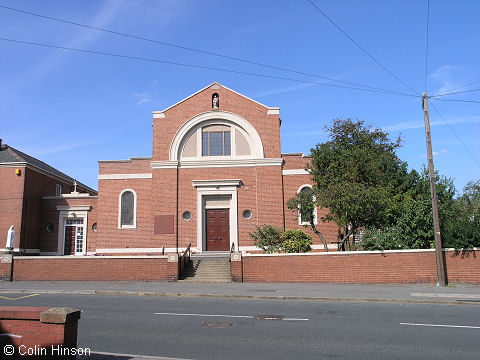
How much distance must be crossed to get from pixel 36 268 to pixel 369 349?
17.6 metres

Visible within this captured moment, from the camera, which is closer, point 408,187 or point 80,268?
point 80,268

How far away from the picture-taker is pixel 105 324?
9.79 meters

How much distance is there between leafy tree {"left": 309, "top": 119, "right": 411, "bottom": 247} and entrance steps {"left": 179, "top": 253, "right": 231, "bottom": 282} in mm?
5849

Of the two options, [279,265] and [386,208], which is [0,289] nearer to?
[279,265]

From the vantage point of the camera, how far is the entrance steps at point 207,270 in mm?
19656

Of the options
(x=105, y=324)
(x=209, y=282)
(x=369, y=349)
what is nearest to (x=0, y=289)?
(x=209, y=282)

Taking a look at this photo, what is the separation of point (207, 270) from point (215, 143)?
29.7ft

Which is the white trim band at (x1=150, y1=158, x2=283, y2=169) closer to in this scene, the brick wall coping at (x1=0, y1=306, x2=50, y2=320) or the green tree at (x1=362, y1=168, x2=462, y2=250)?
the green tree at (x1=362, y1=168, x2=462, y2=250)

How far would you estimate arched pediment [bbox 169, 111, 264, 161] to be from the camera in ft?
85.8

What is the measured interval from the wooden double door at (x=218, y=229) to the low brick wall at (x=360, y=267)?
242 inches

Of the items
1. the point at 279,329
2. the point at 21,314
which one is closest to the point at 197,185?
the point at 279,329

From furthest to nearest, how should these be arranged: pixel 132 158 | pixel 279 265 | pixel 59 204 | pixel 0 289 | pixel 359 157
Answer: pixel 59 204, pixel 132 158, pixel 359 157, pixel 279 265, pixel 0 289

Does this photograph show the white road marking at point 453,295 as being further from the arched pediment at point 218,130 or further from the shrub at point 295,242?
the arched pediment at point 218,130

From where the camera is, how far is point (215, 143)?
2656 centimetres
